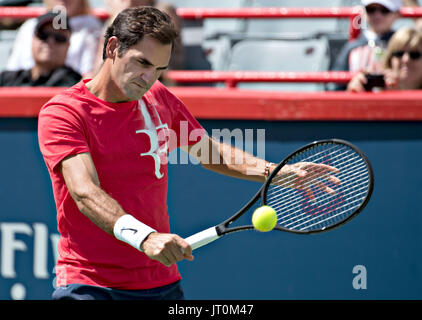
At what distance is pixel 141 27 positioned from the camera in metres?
2.69

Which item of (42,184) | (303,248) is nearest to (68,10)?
(42,184)

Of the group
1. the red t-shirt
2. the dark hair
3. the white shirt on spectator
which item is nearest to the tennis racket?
the red t-shirt

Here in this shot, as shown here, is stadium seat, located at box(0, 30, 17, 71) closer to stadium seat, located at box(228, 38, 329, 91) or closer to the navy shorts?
stadium seat, located at box(228, 38, 329, 91)

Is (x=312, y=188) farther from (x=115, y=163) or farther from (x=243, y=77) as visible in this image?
(x=243, y=77)

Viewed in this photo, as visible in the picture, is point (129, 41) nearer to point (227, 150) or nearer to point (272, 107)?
point (227, 150)

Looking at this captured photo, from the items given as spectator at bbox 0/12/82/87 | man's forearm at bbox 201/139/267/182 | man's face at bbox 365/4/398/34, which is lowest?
man's forearm at bbox 201/139/267/182

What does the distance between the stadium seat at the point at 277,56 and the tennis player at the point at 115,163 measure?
8.34 feet

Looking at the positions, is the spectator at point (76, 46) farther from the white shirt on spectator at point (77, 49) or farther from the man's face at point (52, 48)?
the man's face at point (52, 48)

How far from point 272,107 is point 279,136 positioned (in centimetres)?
16

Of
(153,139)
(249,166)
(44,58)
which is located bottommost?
(249,166)

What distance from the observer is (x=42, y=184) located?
13.9ft

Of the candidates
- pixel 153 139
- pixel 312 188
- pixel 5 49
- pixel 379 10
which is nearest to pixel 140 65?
pixel 153 139

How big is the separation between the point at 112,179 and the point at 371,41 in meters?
2.72

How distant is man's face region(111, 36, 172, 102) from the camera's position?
2684 mm
